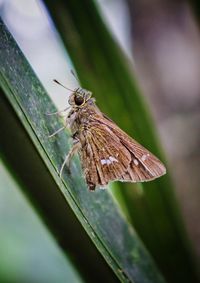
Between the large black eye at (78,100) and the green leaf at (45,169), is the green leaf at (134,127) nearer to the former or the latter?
the large black eye at (78,100)

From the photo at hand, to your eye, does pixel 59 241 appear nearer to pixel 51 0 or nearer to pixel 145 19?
pixel 51 0

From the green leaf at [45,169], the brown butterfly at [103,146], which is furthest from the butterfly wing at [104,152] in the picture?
the green leaf at [45,169]

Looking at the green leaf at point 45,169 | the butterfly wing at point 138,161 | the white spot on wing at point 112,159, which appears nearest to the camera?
the green leaf at point 45,169

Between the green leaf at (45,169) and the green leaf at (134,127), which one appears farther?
the green leaf at (134,127)

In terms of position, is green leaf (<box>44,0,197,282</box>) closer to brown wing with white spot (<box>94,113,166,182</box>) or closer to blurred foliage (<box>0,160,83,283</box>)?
brown wing with white spot (<box>94,113,166,182</box>)

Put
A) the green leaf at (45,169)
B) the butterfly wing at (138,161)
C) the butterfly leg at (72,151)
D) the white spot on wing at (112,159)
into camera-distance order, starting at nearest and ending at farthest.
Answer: the green leaf at (45,169), the butterfly leg at (72,151), the butterfly wing at (138,161), the white spot on wing at (112,159)

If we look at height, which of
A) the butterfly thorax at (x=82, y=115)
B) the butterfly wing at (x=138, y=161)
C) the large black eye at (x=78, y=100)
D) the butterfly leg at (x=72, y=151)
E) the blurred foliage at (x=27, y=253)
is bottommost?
the blurred foliage at (x=27, y=253)

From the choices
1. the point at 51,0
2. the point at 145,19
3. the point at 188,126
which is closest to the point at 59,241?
the point at 51,0
